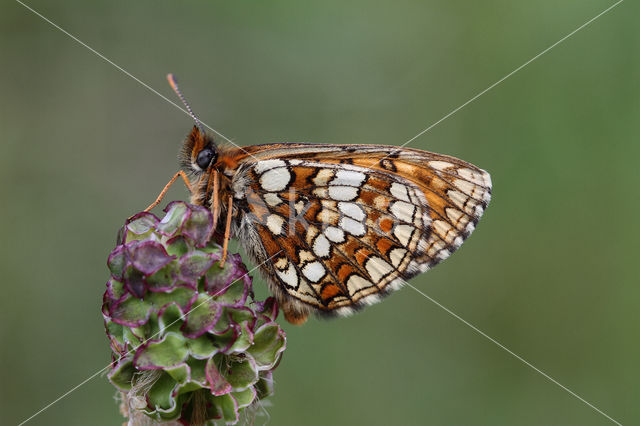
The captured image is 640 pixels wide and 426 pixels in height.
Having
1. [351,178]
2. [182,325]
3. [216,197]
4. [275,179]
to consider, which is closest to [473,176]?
[351,178]

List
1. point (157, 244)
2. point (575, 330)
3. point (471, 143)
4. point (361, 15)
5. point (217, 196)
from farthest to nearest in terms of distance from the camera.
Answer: point (361, 15) < point (471, 143) < point (575, 330) < point (217, 196) < point (157, 244)

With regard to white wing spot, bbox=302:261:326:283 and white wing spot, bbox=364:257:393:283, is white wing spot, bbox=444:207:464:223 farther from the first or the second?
white wing spot, bbox=302:261:326:283

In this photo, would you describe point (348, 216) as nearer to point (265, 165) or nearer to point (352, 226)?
point (352, 226)

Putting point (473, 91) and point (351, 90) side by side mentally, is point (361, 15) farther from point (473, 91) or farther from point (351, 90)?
point (473, 91)

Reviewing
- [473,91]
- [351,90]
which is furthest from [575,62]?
[351,90]

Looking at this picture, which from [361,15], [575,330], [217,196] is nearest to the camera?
[217,196]

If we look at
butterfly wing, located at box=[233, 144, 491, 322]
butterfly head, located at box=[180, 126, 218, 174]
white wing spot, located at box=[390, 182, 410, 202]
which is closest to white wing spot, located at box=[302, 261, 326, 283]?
butterfly wing, located at box=[233, 144, 491, 322]
